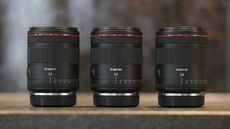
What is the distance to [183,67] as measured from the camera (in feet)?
3.55

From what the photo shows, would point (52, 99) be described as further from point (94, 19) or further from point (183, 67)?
point (94, 19)

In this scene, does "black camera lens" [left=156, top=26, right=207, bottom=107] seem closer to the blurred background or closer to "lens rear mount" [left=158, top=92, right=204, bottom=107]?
"lens rear mount" [left=158, top=92, right=204, bottom=107]

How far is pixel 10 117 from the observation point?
960 mm

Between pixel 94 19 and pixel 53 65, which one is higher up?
pixel 94 19

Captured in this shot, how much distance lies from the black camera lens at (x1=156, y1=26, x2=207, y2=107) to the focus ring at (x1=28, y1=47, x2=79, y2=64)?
0.48 ft

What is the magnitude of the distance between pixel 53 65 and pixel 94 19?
1102mm

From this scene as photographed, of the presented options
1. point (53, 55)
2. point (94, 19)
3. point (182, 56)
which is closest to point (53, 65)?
point (53, 55)

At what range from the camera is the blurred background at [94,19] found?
7.11 ft

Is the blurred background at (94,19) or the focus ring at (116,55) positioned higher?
the blurred background at (94,19)

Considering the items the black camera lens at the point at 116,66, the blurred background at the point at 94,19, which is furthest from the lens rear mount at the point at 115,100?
the blurred background at the point at 94,19

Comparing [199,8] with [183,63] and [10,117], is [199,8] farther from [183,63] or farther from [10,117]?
[10,117]

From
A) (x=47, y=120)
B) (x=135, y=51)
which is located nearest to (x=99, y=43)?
(x=135, y=51)

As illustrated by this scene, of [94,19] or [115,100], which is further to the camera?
[94,19]

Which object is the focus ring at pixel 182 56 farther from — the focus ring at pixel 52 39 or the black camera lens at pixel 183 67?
the focus ring at pixel 52 39
